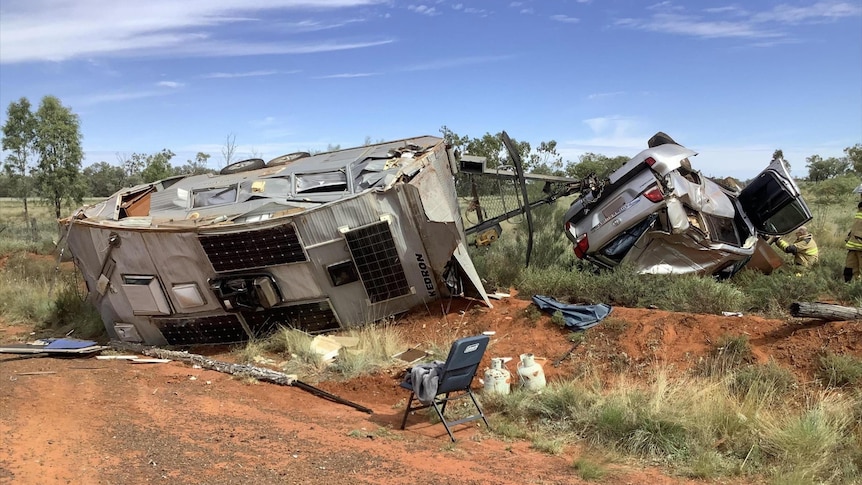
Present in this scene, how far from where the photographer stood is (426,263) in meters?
9.30

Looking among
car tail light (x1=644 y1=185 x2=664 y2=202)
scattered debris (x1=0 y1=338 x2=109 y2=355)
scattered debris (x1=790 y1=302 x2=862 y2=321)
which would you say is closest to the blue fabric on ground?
scattered debris (x1=0 y1=338 x2=109 y2=355)

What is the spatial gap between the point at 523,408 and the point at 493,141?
70.0ft

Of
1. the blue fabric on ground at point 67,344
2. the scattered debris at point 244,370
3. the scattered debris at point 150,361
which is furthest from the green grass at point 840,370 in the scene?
the blue fabric on ground at point 67,344

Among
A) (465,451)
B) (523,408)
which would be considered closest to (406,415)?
(465,451)

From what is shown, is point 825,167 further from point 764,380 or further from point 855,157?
point 764,380

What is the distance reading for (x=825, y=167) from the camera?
48.7 meters

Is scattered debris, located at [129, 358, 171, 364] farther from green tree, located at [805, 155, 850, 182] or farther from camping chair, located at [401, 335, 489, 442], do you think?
green tree, located at [805, 155, 850, 182]

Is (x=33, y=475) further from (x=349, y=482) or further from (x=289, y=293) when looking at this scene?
(x=289, y=293)

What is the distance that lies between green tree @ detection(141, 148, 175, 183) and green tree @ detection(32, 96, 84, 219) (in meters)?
3.37

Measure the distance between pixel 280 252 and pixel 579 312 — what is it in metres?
4.29

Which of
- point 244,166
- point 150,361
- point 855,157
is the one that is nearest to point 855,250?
point 244,166

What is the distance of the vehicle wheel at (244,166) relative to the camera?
11750 millimetres

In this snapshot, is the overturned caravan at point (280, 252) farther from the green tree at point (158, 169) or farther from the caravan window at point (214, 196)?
the green tree at point (158, 169)

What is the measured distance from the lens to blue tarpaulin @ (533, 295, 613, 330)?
8.63 metres
